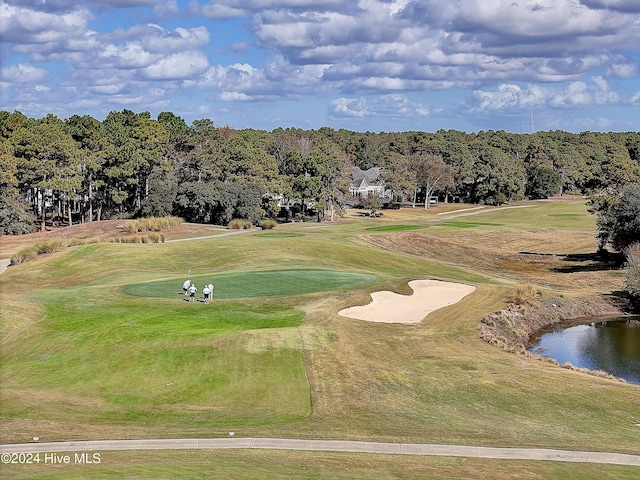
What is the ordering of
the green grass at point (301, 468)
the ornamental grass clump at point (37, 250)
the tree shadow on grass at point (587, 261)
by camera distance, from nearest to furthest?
the green grass at point (301, 468) < the ornamental grass clump at point (37, 250) < the tree shadow on grass at point (587, 261)

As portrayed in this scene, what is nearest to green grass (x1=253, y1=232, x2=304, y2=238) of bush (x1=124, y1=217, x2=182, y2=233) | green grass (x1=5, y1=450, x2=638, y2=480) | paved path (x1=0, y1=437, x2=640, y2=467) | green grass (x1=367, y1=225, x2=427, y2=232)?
bush (x1=124, y1=217, x2=182, y2=233)

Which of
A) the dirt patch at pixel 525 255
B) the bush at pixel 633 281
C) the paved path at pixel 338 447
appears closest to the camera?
the paved path at pixel 338 447

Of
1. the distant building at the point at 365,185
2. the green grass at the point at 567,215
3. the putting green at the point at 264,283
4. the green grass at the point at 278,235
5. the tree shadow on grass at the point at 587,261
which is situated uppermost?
the distant building at the point at 365,185

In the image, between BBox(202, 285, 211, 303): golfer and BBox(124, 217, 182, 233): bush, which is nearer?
BBox(202, 285, 211, 303): golfer

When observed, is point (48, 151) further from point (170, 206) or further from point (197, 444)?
point (197, 444)

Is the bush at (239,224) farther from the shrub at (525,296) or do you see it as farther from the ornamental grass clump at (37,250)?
the shrub at (525,296)

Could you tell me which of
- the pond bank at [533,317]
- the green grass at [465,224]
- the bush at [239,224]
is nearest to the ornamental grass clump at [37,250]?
the bush at [239,224]

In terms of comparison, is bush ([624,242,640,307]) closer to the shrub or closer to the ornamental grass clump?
the shrub
